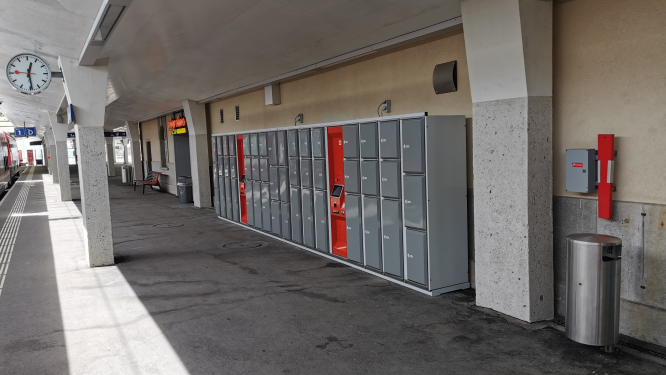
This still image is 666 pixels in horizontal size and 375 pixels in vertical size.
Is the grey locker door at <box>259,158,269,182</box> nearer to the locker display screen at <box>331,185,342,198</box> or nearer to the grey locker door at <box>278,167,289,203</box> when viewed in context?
the grey locker door at <box>278,167,289,203</box>

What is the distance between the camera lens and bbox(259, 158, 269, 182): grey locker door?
9594 millimetres

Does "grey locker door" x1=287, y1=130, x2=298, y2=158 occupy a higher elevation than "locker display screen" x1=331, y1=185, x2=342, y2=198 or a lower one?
higher

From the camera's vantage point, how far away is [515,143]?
488cm

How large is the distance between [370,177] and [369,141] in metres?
0.49

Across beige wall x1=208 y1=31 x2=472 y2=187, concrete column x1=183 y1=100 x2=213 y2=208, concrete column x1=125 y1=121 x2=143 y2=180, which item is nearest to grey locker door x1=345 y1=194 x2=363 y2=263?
beige wall x1=208 y1=31 x2=472 y2=187

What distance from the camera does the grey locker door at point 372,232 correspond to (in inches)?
259

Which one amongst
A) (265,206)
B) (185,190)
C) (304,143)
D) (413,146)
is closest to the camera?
(413,146)

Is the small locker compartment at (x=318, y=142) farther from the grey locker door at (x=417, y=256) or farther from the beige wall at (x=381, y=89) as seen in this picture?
the grey locker door at (x=417, y=256)

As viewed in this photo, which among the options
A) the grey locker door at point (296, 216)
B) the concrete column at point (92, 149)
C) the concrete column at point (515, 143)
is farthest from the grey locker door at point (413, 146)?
the concrete column at point (92, 149)

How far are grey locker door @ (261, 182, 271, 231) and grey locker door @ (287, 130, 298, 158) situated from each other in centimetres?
125

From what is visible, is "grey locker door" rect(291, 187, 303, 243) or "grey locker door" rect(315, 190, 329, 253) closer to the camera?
"grey locker door" rect(315, 190, 329, 253)

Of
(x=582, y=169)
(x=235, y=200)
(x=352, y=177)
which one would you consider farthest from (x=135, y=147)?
(x=582, y=169)

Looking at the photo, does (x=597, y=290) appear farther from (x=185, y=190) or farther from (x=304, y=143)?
(x=185, y=190)

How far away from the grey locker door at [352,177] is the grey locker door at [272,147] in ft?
8.12
